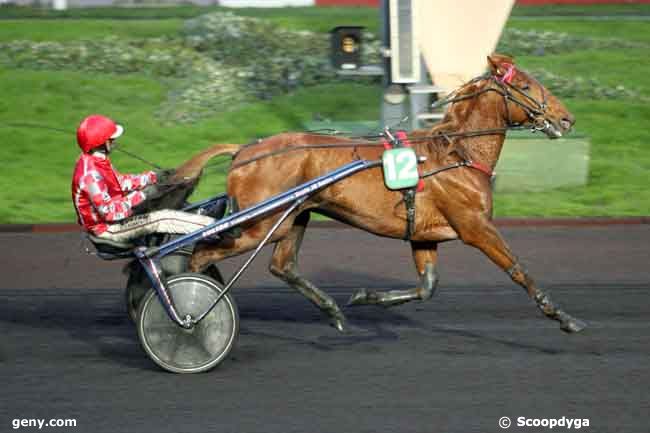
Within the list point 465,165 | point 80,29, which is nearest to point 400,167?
point 465,165

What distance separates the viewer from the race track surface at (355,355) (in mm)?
6422

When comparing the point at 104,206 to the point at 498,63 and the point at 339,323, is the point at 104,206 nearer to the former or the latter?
the point at 339,323

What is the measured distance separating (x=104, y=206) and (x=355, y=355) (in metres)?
1.86

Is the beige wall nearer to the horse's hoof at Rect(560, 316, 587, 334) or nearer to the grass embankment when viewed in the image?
the grass embankment

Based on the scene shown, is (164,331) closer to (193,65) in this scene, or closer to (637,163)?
(637,163)

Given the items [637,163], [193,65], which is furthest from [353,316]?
[193,65]

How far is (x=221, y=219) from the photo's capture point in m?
7.32

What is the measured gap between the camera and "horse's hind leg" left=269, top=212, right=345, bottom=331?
7973 mm

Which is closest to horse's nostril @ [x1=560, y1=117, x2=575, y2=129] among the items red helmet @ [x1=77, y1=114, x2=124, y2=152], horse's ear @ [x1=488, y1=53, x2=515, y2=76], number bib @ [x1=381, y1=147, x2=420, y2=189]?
horse's ear @ [x1=488, y1=53, x2=515, y2=76]

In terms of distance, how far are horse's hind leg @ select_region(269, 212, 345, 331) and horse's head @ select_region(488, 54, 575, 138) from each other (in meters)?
1.59

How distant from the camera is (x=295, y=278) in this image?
8000 mm

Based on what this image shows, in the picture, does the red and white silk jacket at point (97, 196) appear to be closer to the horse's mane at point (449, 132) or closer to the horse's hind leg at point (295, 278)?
the horse's hind leg at point (295, 278)

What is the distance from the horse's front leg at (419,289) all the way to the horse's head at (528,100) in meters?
1.06

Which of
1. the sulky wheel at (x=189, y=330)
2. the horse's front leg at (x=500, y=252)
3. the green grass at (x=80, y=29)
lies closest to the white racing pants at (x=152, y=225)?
the sulky wheel at (x=189, y=330)
